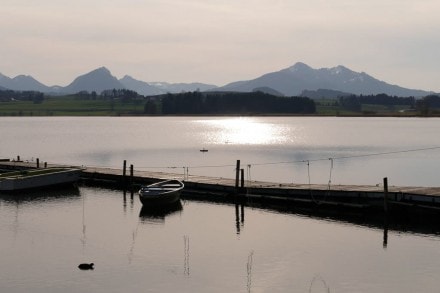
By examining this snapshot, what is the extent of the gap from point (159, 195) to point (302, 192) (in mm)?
13188

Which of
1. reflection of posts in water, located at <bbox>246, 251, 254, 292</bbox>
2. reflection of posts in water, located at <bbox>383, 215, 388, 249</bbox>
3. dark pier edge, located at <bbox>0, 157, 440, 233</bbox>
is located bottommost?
reflection of posts in water, located at <bbox>246, 251, 254, 292</bbox>

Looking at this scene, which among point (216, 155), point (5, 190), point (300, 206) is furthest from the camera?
point (216, 155)

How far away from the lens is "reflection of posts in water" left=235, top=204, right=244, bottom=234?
46.9 meters

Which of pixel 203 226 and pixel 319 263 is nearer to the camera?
pixel 319 263

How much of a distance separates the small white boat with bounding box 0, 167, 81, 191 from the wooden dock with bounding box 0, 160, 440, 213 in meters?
4.14

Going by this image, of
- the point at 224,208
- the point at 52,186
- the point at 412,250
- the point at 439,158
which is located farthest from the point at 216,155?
the point at 412,250

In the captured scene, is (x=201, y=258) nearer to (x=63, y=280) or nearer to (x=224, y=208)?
(x=63, y=280)

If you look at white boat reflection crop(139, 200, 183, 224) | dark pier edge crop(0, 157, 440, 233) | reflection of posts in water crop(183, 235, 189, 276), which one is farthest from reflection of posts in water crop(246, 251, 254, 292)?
dark pier edge crop(0, 157, 440, 233)

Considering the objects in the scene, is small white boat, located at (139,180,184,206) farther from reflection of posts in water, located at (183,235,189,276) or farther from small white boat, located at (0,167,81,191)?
small white boat, located at (0,167,81,191)

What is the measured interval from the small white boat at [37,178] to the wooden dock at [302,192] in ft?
13.6

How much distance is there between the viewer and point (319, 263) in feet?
117

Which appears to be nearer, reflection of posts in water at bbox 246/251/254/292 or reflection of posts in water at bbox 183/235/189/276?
reflection of posts in water at bbox 246/251/254/292

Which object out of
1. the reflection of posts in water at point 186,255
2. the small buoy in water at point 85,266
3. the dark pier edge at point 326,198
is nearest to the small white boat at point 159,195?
the dark pier edge at point 326,198

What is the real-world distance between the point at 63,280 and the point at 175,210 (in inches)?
843
